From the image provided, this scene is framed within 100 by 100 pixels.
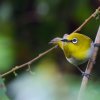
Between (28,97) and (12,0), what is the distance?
135cm

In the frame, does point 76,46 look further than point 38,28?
No

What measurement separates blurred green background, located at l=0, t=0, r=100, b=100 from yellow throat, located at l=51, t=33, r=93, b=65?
977 mm

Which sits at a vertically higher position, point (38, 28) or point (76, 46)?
point (38, 28)

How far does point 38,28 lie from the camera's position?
2.67m

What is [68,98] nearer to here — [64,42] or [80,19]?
[64,42]

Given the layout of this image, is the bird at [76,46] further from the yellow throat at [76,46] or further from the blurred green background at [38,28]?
the blurred green background at [38,28]

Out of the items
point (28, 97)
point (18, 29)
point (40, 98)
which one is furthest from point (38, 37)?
point (40, 98)

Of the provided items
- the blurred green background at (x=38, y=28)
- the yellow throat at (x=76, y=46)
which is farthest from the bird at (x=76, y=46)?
the blurred green background at (x=38, y=28)

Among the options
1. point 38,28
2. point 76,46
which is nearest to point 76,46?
point 76,46

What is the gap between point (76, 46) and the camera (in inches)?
46.5

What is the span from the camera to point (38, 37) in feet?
8.82

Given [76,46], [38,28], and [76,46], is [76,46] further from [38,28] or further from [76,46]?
[38,28]

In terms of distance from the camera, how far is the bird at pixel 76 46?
1126 millimetres

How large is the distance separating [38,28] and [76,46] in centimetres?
150
